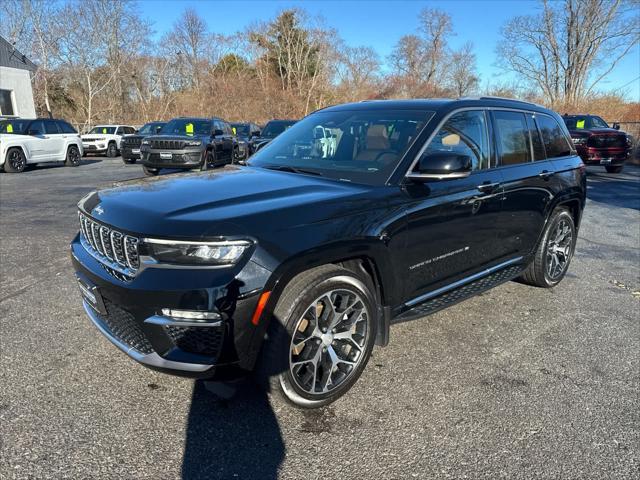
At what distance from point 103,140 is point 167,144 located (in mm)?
12070

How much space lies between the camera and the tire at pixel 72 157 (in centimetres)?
1786

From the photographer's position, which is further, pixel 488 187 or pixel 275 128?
pixel 275 128

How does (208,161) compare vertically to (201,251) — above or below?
below

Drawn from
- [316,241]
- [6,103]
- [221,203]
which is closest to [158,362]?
[221,203]

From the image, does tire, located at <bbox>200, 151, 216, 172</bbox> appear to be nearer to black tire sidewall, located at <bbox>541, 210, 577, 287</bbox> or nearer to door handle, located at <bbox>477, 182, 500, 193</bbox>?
black tire sidewall, located at <bbox>541, 210, 577, 287</bbox>

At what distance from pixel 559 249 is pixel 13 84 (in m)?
30.4

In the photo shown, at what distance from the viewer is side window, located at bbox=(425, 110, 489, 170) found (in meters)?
3.42

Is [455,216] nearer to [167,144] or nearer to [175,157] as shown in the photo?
[175,157]

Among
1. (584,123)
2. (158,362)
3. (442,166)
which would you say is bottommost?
(158,362)

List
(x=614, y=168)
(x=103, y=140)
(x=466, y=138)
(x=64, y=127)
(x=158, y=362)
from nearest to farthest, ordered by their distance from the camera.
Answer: (x=158, y=362), (x=466, y=138), (x=614, y=168), (x=64, y=127), (x=103, y=140)

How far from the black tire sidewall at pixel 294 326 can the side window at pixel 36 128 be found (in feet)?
57.9

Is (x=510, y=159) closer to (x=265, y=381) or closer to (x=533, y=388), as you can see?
(x=533, y=388)

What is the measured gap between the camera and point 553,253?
4879 millimetres

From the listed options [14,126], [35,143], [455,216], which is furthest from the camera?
[35,143]
